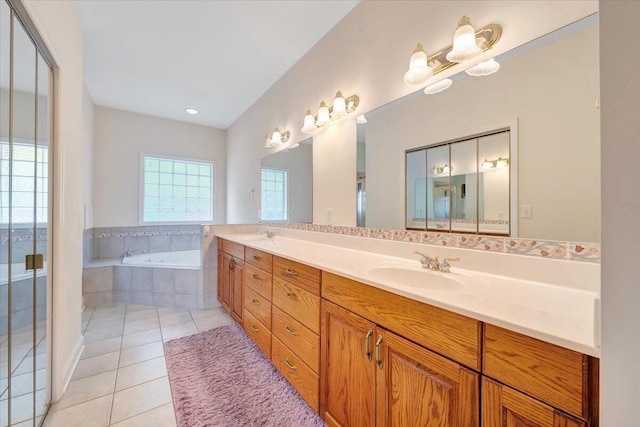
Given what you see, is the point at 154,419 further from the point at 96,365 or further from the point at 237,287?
the point at 237,287

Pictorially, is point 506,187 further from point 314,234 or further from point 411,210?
point 314,234

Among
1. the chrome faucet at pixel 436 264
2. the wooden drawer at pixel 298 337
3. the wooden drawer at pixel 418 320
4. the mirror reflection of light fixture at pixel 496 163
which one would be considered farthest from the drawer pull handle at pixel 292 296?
the mirror reflection of light fixture at pixel 496 163

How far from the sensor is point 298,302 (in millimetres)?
1442

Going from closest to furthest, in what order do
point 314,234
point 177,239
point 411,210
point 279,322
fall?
point 411,210 → point 279,322 → point 314,234 → point 177,239

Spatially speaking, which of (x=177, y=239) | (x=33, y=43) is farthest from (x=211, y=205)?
(x=33, y=43)

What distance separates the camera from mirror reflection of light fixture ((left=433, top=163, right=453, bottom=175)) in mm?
1360

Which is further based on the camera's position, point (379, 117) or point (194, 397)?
point (379, 117)

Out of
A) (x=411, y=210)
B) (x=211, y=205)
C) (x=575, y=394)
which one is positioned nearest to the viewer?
(x=575, y=394)

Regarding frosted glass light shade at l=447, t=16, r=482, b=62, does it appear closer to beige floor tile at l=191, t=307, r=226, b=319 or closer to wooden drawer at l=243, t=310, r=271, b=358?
wooden drawer at l=243, t=310, r=271, b=358

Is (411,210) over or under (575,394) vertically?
over

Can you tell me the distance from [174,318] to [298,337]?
194 centimetres

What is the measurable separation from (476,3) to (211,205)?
436 centimetres

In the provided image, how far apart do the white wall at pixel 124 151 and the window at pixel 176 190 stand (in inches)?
4.9

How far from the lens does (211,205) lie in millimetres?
4617
